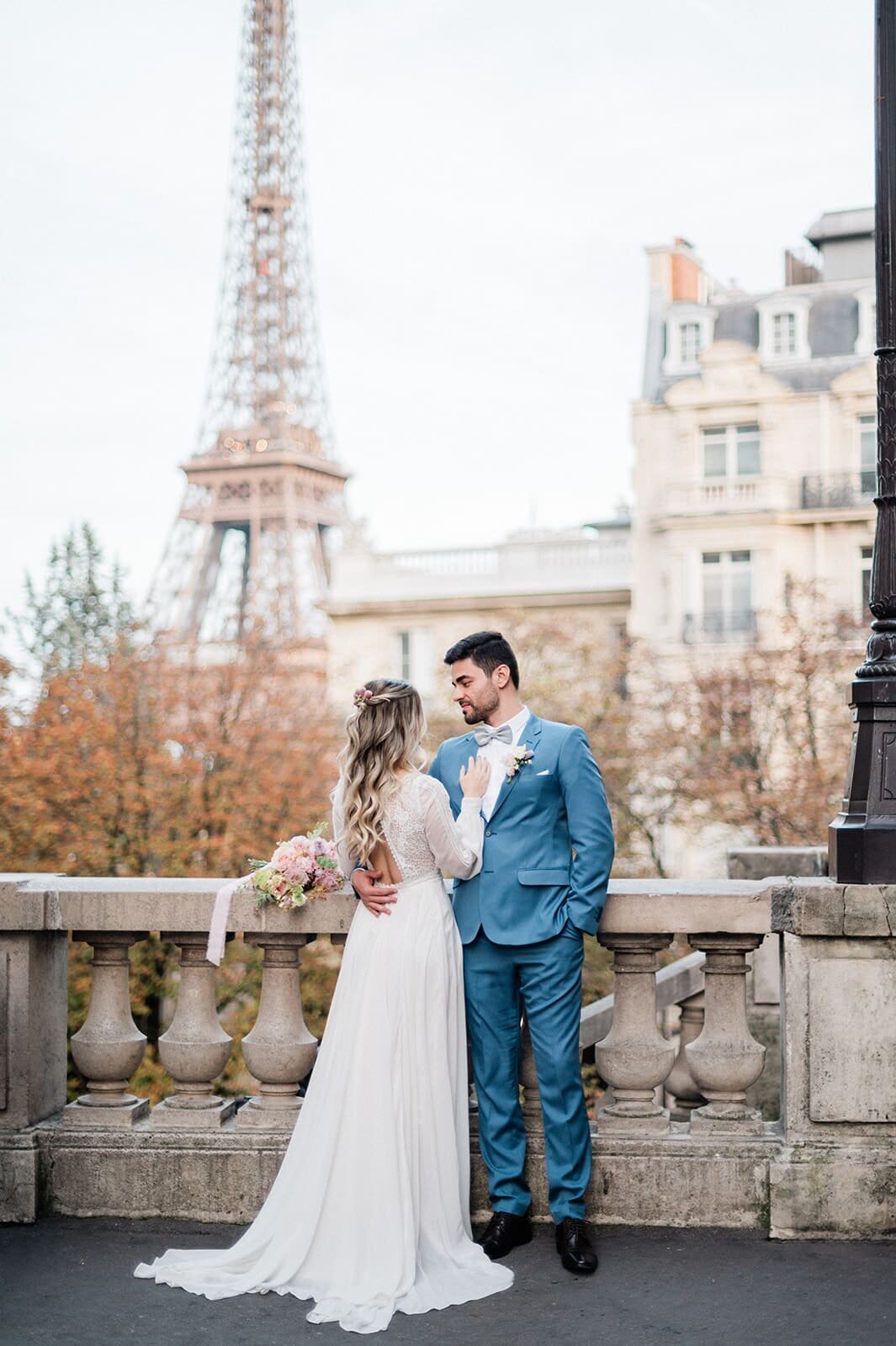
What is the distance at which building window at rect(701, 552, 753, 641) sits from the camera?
117 ft

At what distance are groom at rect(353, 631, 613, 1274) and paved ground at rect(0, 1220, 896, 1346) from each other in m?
0.29

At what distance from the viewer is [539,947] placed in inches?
203

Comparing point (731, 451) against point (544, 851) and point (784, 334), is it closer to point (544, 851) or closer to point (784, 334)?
point (784, 334)

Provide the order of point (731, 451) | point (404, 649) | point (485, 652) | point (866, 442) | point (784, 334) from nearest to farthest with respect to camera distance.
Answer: point (485, 652) → point (866, 442) → point (731, 451) → point (784, 334) → point (404, 649)

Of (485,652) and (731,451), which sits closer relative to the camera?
(485,652)

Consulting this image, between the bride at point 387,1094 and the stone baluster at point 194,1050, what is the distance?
21.8 inches

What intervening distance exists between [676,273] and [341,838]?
3863cm

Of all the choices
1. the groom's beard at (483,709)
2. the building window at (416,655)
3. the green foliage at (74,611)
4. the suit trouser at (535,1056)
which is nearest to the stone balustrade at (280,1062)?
the suit trouser at (535,1056)

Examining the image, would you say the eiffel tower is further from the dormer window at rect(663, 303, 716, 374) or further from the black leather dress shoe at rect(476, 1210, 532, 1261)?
the black leather dress shoe at rect(476, 1210, 532, 1261)

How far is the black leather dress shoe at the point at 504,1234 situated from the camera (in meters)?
5.05

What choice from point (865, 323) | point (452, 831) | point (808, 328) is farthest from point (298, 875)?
point (808, 328)

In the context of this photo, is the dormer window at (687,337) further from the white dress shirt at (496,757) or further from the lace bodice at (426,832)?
the lace bodice at (426,832)

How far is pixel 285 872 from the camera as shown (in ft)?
17.7

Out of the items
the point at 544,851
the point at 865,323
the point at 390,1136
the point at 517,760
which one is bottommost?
the point at 390,1136
